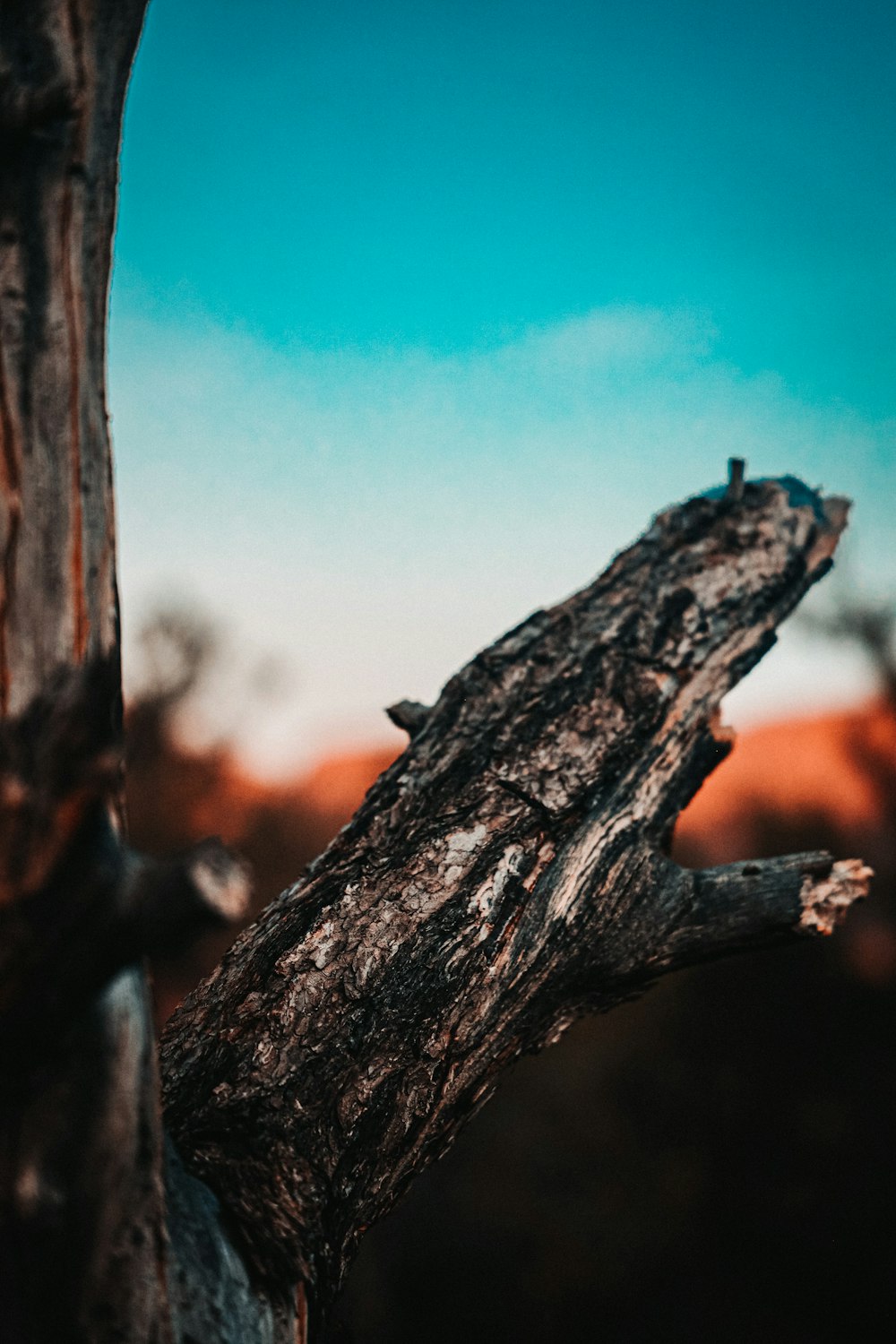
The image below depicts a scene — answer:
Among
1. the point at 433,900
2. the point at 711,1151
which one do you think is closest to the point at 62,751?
the point at 433,900

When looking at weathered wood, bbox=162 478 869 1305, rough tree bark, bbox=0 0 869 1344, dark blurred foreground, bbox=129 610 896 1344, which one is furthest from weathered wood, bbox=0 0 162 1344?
dark blurred foreground, bbox=129 610 896 1344

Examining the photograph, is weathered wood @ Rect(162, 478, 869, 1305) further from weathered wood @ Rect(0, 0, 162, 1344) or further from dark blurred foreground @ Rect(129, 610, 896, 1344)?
dark blurred foreground @ Rect(129, 610, 896, 1344)

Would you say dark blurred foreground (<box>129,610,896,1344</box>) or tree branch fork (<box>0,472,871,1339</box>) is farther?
dark blurred foreground (<box>129,610,896,1344</box>)

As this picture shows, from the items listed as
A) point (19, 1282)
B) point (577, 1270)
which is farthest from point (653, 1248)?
point (19, 1282)

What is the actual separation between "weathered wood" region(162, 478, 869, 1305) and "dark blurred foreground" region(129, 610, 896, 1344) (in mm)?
4815

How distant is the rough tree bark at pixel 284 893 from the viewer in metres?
0.85

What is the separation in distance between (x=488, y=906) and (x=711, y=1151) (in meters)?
7.56

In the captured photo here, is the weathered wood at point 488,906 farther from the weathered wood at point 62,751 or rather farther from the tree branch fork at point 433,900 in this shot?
the weathered wood at point 62,751

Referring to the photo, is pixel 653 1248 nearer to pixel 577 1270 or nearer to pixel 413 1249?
pixel 577 1270

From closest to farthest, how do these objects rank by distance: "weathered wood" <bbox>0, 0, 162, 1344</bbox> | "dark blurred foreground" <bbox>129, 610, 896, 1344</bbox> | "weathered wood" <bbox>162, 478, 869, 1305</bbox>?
"weathered wood" <bbox>0, 0, 162, 1344</bbox> < "weathered wood" <bbox>162, 478, 869, 1305</bbox> < "dark blurred foreground" <bbox>129, 610, 896, 1344</bbox>

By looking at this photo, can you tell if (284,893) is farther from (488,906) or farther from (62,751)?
(62,751)

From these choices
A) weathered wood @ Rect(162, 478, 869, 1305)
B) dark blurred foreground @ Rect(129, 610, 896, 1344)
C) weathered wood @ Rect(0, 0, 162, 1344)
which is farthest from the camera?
dark blurred foreground @ Rect(129, 610, 896, 1344)

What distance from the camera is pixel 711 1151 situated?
7547mm

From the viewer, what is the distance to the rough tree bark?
0.85 metres
